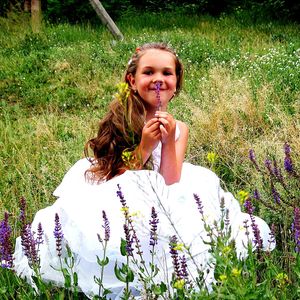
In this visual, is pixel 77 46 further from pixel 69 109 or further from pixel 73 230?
pixel 73 230

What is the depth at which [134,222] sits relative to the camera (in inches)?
119

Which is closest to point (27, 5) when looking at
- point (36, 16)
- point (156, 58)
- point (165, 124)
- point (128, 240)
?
point (36, 16)

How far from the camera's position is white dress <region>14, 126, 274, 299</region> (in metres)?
2.89

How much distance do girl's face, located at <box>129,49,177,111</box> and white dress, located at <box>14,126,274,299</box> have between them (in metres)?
0.54

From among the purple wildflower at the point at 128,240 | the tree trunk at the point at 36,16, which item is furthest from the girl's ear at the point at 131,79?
the tree trunk at the point at 36,16

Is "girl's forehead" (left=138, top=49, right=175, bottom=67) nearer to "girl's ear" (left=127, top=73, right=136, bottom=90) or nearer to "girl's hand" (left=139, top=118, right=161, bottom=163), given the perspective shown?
"girl's ear" (left=127, top=73, right=136, bottom=90)

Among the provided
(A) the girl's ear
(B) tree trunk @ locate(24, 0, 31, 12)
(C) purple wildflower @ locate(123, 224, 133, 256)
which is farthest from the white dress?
(B) tree trunk @ locate(24, 0, 31, 12)

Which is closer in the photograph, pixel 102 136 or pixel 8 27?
pixel 102 136

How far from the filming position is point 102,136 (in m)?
3.69

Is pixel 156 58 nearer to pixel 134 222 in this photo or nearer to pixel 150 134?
pixel 150 134

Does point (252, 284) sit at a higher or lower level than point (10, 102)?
higher

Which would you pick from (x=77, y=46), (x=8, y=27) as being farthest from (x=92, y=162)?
(x=8, y=27)

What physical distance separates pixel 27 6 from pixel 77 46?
212 inches

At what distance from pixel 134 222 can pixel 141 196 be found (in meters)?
0.13
